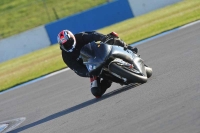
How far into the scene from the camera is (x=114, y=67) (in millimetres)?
9516

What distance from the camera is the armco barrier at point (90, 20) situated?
29.9 m

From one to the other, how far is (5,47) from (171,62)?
18906 mm

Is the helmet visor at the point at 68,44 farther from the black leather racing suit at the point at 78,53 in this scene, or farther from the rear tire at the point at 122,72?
the rear tire at the point at 122,72

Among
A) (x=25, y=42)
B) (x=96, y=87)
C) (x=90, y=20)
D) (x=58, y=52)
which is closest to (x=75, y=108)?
(x=96, y=87)

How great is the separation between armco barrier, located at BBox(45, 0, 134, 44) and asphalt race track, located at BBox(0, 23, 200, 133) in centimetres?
1466

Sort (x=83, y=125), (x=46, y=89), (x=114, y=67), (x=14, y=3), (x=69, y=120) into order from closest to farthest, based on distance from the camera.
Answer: (x=83, y=125) < (x=69, y=120) < (x=114, y=67) < (x=46, y=89) < (x=14, y=3)

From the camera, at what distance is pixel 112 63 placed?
375 inches

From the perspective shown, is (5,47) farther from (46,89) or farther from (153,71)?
(153,71)

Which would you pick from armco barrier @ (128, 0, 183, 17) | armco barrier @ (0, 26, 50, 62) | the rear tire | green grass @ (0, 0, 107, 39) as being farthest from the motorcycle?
green grass @ (0, 0, 107, 39)

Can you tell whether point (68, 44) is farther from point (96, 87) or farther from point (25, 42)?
point (25, 42)

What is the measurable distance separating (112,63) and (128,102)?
108 cm

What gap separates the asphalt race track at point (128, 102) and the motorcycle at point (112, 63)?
23 cm

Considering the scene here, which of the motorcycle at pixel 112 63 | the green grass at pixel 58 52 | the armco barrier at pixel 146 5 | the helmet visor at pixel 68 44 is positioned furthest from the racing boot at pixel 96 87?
the armco barrier at pixel 146 5

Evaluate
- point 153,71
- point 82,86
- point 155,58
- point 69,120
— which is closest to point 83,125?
point 69,120
